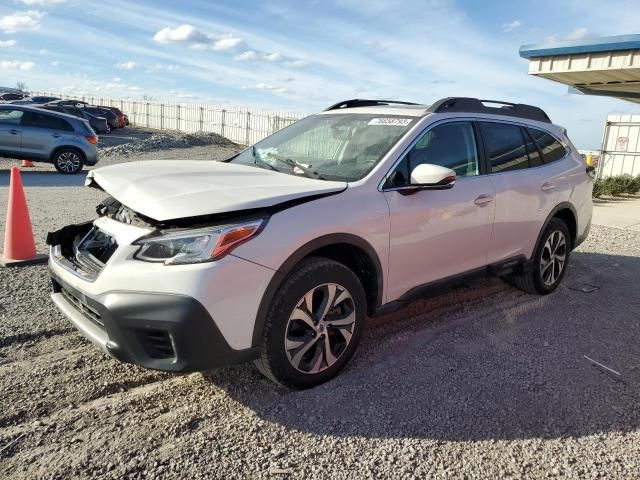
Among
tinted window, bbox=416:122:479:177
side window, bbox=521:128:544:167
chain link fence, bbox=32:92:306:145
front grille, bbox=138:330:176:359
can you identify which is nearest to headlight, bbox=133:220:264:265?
front grille, bbox=138:330:176:359

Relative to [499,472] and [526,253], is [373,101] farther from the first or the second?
[499,472]

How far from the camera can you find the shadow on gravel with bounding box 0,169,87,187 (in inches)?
473

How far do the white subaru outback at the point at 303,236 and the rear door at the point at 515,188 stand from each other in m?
0.02

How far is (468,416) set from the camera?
3.02 metres

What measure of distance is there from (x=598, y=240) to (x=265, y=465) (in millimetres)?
7251

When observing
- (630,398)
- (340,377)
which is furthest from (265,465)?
(630,398)

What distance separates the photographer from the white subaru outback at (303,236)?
2.68m

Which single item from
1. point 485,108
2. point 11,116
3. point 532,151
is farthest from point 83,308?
point 11,116

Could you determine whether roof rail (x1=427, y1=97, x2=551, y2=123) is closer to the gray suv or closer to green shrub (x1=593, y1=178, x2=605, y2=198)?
green shrub (x1=593, y1=178, x2=605, y2=198)

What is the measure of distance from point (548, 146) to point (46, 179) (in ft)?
39.3

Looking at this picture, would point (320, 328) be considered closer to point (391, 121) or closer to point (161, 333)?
point (161, 333)

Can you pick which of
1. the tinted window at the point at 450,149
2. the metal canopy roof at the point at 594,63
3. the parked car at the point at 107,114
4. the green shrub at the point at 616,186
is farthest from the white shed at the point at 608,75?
the parked car at the point at 107,114

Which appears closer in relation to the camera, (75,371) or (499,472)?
(499,472)

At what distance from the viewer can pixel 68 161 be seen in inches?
562
